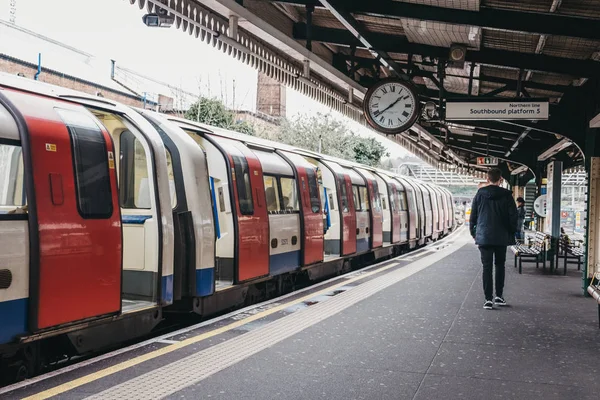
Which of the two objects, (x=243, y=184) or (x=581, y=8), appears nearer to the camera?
(x=581, y=8)

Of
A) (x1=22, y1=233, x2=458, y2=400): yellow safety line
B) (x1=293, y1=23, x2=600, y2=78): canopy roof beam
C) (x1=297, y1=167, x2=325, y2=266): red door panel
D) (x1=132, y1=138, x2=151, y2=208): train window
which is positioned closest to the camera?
(x1=22, y1=233, x2=458, y2=400): yellow safety line

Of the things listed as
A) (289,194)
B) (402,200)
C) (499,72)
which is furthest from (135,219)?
(402,200)

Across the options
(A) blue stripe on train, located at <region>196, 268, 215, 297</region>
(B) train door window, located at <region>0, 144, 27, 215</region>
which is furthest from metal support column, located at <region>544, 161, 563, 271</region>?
(B) train door window, located at <region>0, 144, 27, 215</region>

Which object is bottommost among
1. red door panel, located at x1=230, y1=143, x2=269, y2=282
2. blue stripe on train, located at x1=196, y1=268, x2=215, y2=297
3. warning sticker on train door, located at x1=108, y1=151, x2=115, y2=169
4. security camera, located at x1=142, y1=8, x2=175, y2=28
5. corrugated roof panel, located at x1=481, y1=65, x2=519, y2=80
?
blue stripe on train, located at x1=196, y1=268, x2=215, y2=297

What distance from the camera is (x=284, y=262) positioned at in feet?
34.1

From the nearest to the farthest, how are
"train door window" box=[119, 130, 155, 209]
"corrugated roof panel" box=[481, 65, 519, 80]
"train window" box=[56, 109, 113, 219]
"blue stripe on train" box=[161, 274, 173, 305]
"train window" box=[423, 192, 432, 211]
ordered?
"train window" box=[56, 109, 113, 219] < "blue stripe on train" box=[161, 274, 173, 305] < "train door window" box=[119, 130, 155, 209] < "corrugated roof panel" box=[481, 65, 519, 80] < "train window" box=[423, 192, 432, 211]

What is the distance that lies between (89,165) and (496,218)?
211 inches

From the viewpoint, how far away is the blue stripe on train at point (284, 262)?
991 centimetres

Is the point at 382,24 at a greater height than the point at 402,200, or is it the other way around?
the point at 382,24

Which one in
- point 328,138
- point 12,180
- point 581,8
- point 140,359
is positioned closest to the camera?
point 12,180

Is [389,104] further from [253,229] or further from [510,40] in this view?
[253,229]

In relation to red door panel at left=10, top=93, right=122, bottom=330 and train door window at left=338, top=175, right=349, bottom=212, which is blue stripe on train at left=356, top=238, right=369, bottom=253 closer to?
train door window at left=338, top=175, right=349, bottom=212

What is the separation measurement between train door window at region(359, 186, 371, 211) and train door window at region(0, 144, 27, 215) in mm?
11122

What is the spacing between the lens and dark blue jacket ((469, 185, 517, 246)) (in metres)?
8.74
